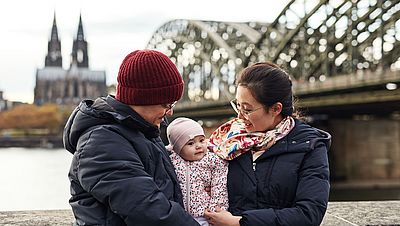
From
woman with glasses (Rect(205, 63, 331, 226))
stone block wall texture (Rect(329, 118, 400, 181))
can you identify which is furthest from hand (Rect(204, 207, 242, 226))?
stone block wall texture (Rect(329, 118, 400, 181))

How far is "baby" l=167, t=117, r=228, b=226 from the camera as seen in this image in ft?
7.18

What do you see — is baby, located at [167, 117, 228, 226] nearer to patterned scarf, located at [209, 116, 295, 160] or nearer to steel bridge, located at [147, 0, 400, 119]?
patterned scarf, located at [209, 116, 295, 160]

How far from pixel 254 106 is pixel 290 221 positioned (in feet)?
1.48

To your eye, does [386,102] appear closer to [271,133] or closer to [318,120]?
[318,120]

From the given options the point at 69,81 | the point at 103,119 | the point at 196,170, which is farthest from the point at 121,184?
the point at 69,81

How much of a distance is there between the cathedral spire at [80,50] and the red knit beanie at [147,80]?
340 ft

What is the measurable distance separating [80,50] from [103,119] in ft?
352

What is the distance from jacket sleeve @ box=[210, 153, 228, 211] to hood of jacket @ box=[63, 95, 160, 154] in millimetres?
322

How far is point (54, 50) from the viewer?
10769cm

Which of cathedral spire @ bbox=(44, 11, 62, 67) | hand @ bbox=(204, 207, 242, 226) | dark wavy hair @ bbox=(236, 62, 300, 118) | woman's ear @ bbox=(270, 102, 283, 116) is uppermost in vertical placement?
dark wavy hair @ bbox=(236, 62, 300, 118)

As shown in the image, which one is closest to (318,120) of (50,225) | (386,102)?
(386,102)

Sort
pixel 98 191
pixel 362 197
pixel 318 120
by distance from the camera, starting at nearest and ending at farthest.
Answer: pixel 98 191
pixel 362 197
pixel 318 120

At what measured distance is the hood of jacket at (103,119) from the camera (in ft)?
6.41

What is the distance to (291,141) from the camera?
7.47 ft
